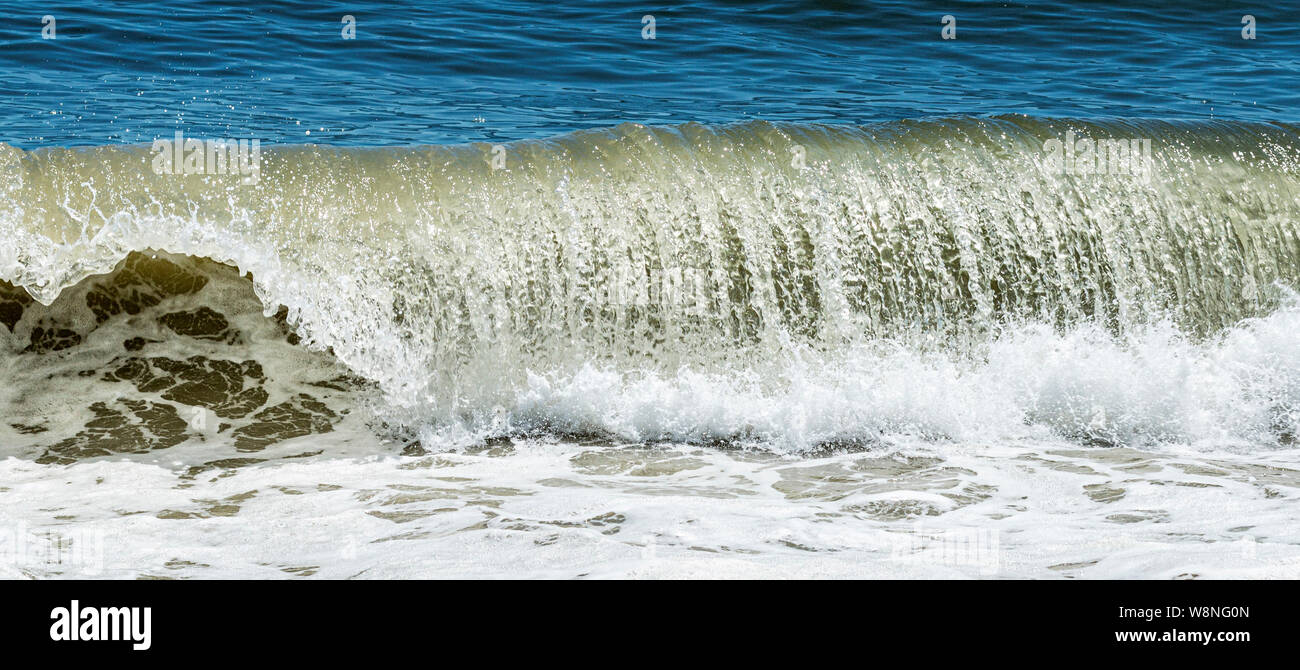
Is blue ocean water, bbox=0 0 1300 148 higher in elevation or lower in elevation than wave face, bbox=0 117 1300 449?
higher

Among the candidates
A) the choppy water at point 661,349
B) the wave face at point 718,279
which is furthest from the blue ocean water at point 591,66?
the wave face at point 718,279

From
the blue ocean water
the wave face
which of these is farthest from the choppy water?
the blue ocean water

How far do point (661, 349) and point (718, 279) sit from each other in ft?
1.54

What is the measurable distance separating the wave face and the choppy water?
0.05 ft

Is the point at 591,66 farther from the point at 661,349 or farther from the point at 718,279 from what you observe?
the point at 661,349

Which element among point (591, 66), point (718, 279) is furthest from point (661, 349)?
point (591, 66)

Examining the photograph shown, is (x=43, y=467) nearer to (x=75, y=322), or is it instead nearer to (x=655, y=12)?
(x=75, y=322)

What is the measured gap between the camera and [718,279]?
20.8 feet

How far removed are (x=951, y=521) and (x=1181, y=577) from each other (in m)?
1.06

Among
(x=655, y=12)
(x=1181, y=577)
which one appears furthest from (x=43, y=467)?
(x=655, y=12)

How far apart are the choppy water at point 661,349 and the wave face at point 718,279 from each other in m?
0.02

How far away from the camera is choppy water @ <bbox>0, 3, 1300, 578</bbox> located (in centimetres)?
475

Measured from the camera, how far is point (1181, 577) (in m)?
3.90

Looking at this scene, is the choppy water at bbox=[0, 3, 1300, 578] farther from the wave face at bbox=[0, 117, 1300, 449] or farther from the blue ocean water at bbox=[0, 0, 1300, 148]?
the blue ocean water at bbox=[0, 0, 1300, 148]
